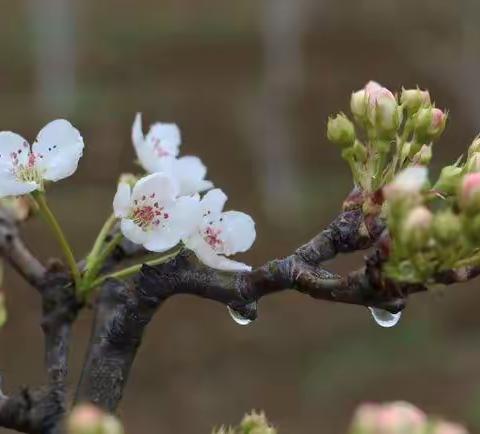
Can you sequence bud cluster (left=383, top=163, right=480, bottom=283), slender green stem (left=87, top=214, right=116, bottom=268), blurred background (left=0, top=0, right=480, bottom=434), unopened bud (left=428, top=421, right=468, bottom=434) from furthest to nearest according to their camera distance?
blurred background (left=0, top=0, right=480, bottom=434) → slender green stem (left=87, top=214, right=116, bottom=268) → bud cluster (left=383, top=163, right=480, bottom=283) → unopened bud (left=428, top=421, right=468, bottom=434)

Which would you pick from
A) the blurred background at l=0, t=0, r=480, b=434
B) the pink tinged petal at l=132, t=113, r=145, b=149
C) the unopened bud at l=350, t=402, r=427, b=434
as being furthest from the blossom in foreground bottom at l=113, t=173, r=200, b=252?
the blurred background at l=0, t=0, r=480, b=434

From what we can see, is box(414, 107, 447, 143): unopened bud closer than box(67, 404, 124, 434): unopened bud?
No

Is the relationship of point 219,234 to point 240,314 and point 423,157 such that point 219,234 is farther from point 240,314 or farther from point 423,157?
point 423,157

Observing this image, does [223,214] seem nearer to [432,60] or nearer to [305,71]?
[432,60]

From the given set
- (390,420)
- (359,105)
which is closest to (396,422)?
(390,420)

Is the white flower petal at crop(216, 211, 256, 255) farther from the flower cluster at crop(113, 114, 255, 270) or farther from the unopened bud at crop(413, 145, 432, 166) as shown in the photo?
the unopened bud at crop(413, 145, 432, 166)

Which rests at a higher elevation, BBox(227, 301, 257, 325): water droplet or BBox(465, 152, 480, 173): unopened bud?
BBox(465, 152, 480, 173): unopened bud

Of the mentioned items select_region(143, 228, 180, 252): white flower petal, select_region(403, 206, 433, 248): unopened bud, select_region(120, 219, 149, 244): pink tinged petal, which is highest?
select_region(120, 219, 149, 244): pink tinged petal

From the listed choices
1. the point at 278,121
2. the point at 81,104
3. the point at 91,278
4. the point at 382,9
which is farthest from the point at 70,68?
the point at 91,278
